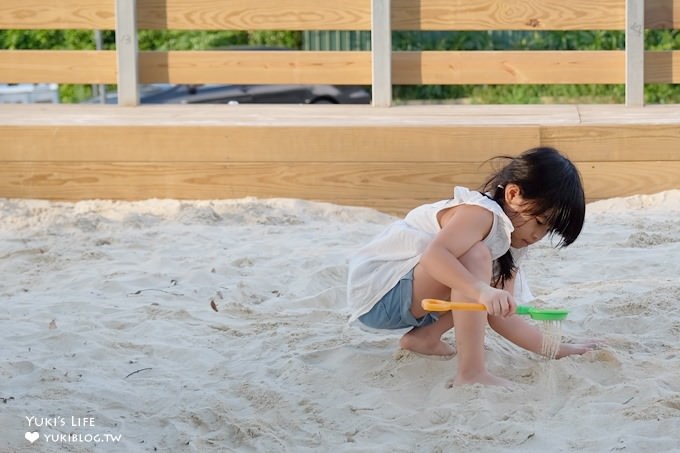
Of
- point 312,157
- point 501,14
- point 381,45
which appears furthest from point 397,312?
point 501,14

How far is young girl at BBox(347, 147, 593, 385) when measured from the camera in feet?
9.01

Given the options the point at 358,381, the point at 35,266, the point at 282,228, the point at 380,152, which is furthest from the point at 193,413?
the point at 380,152

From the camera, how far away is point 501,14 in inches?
244

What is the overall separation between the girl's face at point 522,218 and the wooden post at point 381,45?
3.41 m

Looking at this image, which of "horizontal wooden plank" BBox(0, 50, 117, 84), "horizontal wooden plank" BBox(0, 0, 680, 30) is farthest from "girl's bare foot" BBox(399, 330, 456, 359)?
"horizontal wooden plank" BBox(0, 50, 117, 84)

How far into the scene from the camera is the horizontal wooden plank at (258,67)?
617cm

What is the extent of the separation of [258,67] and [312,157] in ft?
4.22

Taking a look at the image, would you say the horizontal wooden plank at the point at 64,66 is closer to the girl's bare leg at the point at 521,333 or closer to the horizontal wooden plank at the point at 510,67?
the horizontal wooden plank at the point at 510,67

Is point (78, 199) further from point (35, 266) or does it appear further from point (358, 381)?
point (358, 381)

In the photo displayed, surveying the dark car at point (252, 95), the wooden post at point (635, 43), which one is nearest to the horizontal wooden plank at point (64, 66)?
the wooden post at point (635, 43)

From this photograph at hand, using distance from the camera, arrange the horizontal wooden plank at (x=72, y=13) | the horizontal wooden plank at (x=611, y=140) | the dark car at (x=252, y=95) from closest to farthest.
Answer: the horizontal wooden plank at (x=611, y=140) < the horizontal wooden plank at (x=72, y=13) < the dark car at (x=252, y=95)

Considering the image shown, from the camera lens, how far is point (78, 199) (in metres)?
5.19

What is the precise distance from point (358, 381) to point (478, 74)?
357 centimetres

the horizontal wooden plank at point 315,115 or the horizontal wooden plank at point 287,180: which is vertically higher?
the horizontal wooden plank at point 315,115
